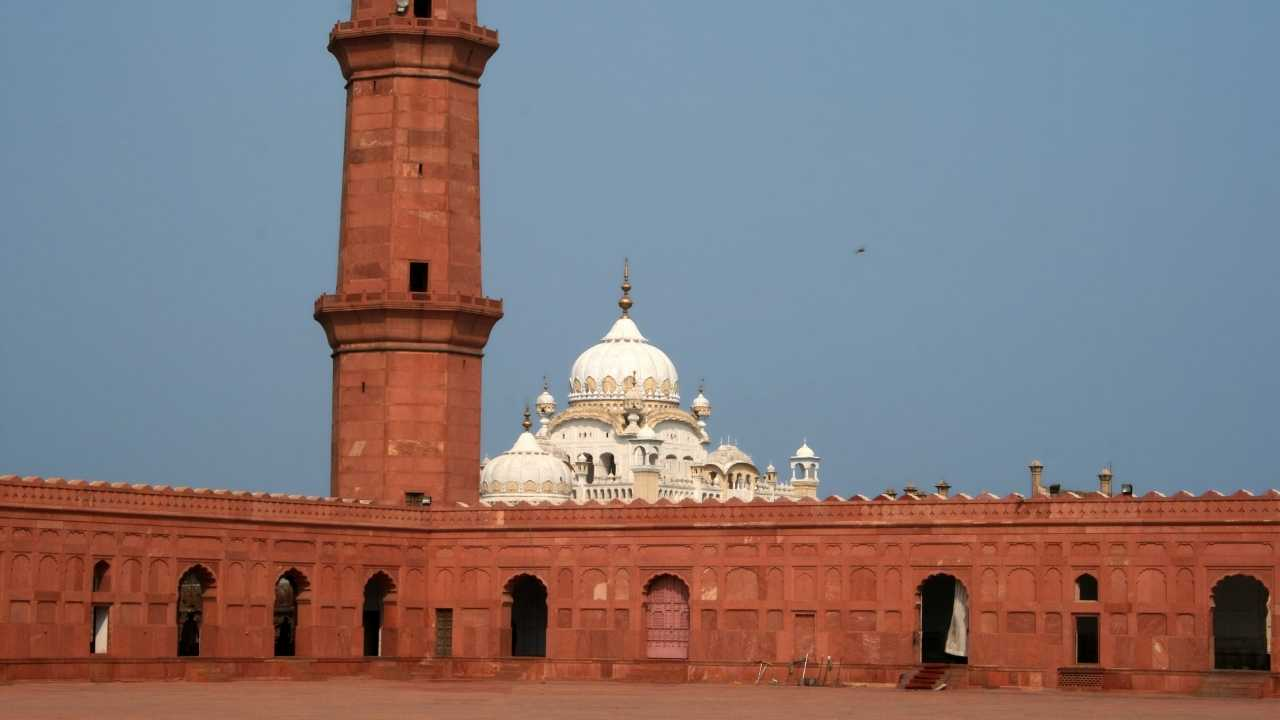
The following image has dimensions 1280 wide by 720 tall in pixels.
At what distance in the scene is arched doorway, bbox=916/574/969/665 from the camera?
143 ft

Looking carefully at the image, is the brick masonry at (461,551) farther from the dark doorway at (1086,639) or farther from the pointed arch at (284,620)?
the pointed arch at (284,620)

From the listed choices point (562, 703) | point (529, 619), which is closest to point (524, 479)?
point (529, 619)

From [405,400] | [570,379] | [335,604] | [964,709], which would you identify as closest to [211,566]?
[335,604]

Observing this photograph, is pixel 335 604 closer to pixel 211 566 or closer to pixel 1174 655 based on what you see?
pixel 211 566

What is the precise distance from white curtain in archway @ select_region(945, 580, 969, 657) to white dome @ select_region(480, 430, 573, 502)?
36635 mm

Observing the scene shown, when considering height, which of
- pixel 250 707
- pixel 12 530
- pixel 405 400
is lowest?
pixel 250 707

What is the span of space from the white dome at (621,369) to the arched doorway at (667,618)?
154 feet

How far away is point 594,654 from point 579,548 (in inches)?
85.5

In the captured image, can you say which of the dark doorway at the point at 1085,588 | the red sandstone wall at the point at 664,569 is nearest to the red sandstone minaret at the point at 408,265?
the red sandstone wall at the point at 664,569

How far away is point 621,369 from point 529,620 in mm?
44034

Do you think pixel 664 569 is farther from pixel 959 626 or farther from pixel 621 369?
pixel 621 369

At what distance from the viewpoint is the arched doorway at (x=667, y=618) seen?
45625 millimetres

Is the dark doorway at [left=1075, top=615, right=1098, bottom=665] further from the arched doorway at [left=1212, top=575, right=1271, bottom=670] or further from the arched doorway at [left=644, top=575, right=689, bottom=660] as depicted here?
the arched doorway at [left=644, top=575, right=689, bottom=660]

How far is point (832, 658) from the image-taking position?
43750mm
